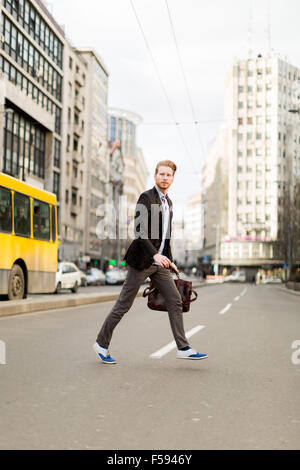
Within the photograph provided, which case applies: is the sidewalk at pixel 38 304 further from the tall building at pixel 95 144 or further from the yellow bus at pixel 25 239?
the tall building at pixel 95 144

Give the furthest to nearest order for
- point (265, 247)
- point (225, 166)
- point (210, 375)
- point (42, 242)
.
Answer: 1. point (225, 166)
2. point (265, 247)
3. point (42, 242)
4. point (210, 375)

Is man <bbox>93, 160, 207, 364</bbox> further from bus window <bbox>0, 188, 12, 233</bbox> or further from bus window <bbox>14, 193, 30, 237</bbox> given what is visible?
bus window <bbox>14, 193, 30, 237</bbox>

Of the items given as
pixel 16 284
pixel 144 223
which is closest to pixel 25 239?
pixel 16 284

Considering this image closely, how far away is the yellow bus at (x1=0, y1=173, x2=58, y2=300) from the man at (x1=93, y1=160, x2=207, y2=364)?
32.0ft

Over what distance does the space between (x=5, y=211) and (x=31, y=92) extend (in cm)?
3580

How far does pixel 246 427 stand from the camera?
157 inches

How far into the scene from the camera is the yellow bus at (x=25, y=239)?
15891 mm

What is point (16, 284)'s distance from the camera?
54.7 ft

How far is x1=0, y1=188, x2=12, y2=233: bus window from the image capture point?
15711mm

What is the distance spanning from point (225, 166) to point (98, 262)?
38.5 m

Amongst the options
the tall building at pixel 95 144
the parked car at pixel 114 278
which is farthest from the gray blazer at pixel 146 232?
the tall building at pixel 95 144

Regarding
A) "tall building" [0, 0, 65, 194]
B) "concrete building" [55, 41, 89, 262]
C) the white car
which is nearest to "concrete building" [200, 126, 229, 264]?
"concrete building" [55, 41, 89, 262]
